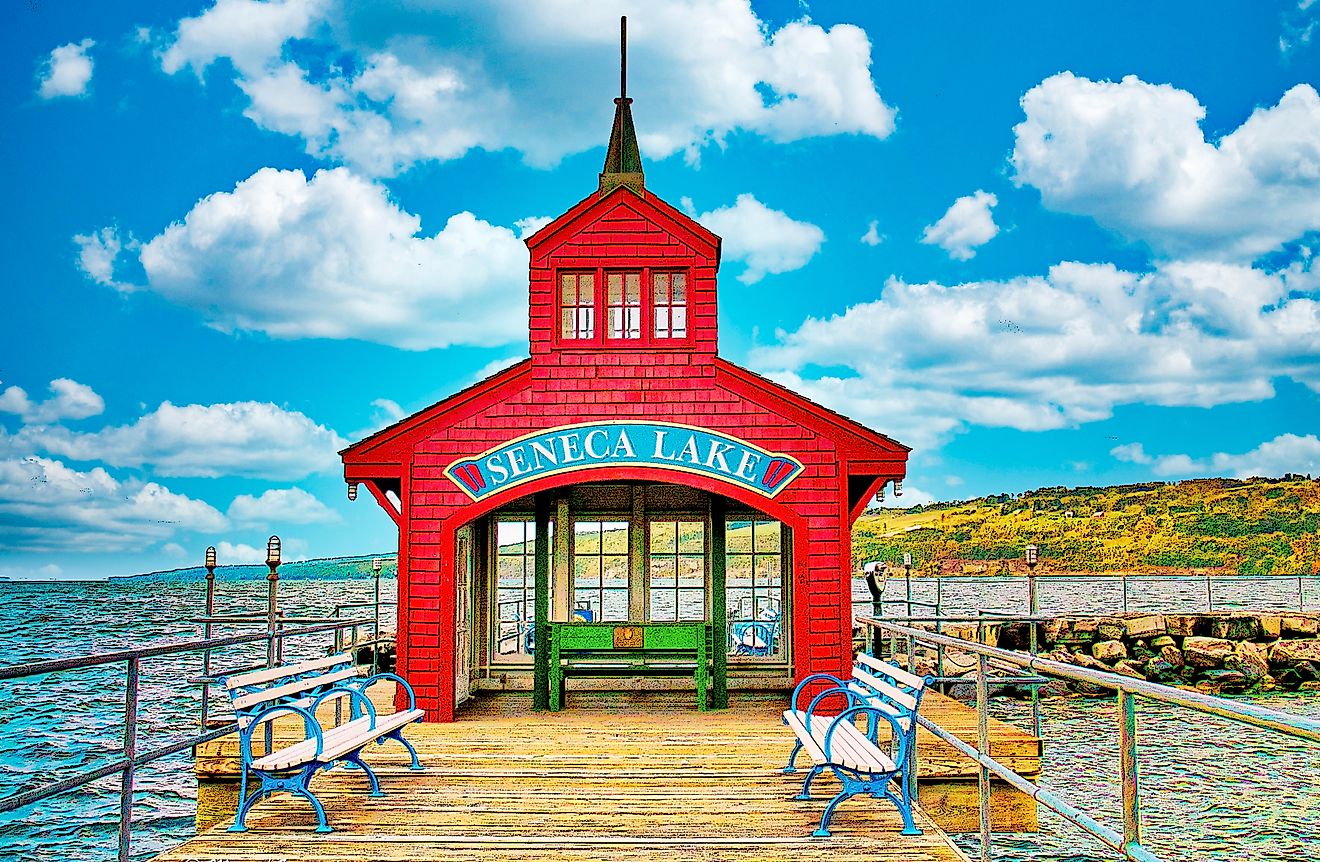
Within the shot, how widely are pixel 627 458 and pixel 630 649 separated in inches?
78.4

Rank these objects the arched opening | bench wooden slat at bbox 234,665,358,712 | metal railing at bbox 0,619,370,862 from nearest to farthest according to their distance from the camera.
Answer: metal railing at bbox 0,619,370,862 → bench wooden slat at bbox 234,665,358,712 → the arched opening

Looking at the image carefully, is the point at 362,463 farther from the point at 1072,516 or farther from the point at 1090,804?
the point at 1072,516

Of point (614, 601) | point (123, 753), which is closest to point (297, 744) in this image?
point (123, 753)

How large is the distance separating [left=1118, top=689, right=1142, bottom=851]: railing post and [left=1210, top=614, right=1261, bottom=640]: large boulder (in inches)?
1041

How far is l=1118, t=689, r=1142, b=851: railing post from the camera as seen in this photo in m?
4.19

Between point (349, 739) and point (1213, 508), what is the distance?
92202 mm

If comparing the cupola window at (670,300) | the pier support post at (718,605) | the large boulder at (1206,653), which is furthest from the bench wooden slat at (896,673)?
the large boulder at (1206,653)

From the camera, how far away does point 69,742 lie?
2220 cm

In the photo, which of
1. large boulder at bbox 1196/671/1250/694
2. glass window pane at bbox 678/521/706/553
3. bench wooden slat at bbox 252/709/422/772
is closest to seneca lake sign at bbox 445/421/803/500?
glass window pane at bbox 678/521/706/553

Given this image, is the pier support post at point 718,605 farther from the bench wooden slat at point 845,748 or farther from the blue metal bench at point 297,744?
the blue metal bench at point 297,744

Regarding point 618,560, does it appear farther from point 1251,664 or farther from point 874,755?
point 1251,664

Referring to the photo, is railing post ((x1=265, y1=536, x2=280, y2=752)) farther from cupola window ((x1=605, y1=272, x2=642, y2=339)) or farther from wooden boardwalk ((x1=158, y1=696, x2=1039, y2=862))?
cupola window ((x1=605, y1=272, x2=642, y2=339))

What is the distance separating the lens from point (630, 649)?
1159cm

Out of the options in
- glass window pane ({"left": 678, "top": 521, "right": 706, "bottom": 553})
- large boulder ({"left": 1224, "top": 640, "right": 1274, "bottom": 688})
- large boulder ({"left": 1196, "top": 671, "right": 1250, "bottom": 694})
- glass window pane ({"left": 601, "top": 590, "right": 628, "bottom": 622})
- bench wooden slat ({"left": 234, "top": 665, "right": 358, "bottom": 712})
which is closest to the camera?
bench wooden slat ({"left": 234, "top": 665, "right": 358, "bottom": 712})
